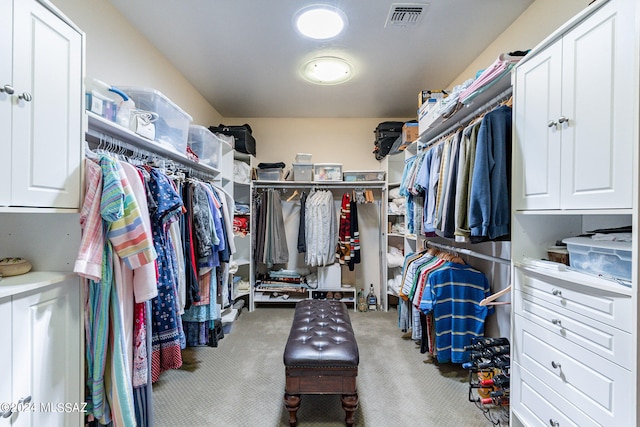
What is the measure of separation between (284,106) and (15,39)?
251 centimetres

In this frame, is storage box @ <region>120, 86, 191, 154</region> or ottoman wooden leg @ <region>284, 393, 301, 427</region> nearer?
ottoman wooden leg @ <region>284, 393, 301, 427</region>

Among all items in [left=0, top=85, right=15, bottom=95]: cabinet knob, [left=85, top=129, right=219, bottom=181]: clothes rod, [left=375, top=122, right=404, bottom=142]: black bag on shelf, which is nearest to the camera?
[left=0, top=85, right=15, bottom=95]: cabinet knob

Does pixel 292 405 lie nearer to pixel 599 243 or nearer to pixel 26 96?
pixel 599 243

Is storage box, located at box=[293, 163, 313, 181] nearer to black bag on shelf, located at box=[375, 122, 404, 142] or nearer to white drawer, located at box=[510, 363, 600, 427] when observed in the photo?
black bag on shelf, located at box=[375, 122, 404, 142]

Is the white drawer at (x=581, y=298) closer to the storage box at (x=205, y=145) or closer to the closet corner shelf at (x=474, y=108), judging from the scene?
the closet corner shelf at (x=474, y=108)

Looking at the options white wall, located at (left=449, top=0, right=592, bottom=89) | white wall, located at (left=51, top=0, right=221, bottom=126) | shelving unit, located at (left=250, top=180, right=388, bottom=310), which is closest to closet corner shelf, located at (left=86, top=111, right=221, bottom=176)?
white wall, located at (left=51, top=0, right=221, bottom=126)

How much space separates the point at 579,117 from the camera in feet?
3.15

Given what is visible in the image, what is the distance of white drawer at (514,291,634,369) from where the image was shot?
830mm

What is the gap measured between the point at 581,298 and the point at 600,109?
686mm

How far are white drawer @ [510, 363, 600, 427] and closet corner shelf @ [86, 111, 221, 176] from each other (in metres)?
2.33

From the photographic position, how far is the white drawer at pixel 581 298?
834 mm

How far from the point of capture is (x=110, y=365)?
1110 millimetres

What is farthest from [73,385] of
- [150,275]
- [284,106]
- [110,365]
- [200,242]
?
[284,106]

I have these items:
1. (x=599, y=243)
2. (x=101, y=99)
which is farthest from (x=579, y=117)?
(x=101, y=99)
